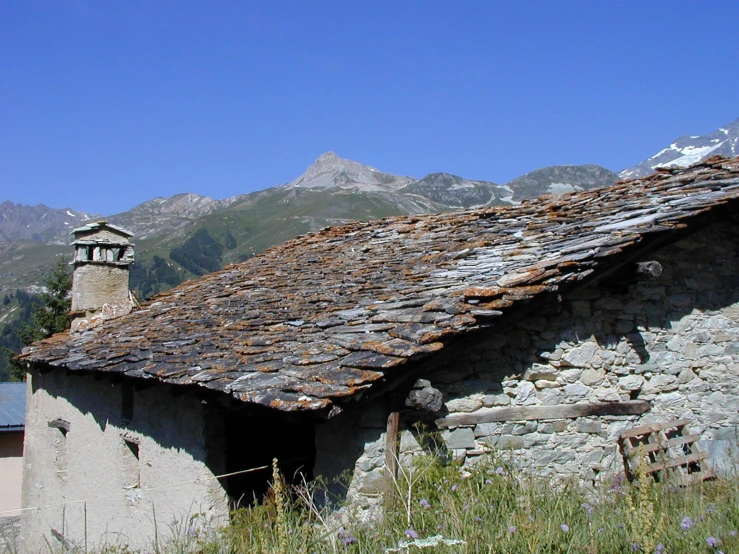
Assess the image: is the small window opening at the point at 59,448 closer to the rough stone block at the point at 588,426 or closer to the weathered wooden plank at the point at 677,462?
the rough stone block at the point at 588,426

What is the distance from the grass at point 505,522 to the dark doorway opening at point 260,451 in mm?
1594

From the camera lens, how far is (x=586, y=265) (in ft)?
20.3

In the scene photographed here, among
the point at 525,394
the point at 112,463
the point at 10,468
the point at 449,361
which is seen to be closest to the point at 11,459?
the point at 10,468

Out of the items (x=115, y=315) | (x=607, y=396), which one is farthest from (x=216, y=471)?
(x=115, y=315)

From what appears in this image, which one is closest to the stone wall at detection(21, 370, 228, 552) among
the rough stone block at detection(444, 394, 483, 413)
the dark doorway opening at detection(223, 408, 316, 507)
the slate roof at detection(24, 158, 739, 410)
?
the dark doorway opening at detection(223, 408, 316, 507)

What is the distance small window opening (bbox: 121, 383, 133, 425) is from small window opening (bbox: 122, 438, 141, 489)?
1.02 ft

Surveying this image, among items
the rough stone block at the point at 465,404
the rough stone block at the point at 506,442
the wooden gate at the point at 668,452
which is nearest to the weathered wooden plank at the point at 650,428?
the wooden gate at the point at 668,452

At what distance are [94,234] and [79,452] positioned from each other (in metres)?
4.67

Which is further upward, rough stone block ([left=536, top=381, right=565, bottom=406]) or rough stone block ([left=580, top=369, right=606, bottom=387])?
rough stone block ([left=580, top=369, right=606, bottom=387])

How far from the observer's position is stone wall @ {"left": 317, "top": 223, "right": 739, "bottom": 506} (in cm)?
619

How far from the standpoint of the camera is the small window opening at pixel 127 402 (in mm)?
8773

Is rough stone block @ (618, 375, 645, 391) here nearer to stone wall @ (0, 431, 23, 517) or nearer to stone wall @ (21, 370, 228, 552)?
stone wall @ (21, 370, 228, 552)

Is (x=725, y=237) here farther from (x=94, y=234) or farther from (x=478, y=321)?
(x=94, y=234)

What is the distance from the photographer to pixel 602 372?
6715 mm
